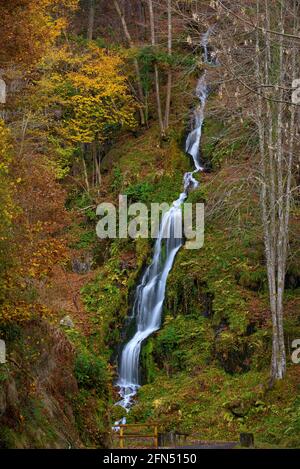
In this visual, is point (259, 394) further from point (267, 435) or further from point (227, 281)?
point (227, 281)

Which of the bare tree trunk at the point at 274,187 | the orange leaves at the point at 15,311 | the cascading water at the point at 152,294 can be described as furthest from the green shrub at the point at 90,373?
the bare tree trunk at the point at 274,187

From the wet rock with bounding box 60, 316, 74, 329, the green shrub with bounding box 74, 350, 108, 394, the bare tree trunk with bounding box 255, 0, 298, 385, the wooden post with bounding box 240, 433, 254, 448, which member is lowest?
the wooden post with bounding box 240, 433, 254, 448

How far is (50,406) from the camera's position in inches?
446

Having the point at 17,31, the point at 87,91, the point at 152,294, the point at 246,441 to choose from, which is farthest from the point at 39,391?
the point at 87,91

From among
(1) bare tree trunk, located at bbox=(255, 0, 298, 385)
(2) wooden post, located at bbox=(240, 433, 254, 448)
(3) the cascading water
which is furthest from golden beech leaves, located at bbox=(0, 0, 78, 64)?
(2) wooden post, located at bbox=(240, 433, 254, 448)

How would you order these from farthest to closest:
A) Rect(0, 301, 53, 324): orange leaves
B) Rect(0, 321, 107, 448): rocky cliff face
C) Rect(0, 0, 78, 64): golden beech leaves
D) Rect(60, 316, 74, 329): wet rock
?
Rect(60, 316, 74, 329): wet rock → Rect(0, 0, 78, 64): golden beech leaves → Rect(0, 321, 107, 448): rocky cliff face → Rect(0, 301, 53, 324): orange leaves

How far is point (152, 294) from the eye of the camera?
21.5 metres

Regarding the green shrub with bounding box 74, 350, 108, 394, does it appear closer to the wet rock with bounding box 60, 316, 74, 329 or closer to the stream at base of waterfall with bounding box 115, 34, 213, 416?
the stream at base of waterfall with bounding box 115, 34, 213, 416

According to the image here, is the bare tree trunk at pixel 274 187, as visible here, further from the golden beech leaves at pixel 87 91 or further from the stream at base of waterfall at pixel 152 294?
the golden beech leaves at pixel 87 91

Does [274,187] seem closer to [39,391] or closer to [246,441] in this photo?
[246,441]

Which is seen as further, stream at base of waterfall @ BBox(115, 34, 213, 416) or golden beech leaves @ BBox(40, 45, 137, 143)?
golden beech leaves @ BBox(40, 45, 137, 143)

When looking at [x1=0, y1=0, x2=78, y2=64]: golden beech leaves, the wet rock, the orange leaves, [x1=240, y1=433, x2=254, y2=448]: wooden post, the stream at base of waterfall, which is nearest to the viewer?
the orange leaves

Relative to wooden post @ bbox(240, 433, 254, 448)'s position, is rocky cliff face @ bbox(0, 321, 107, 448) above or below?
above

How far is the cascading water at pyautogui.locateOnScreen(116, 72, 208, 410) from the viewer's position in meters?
19.6
